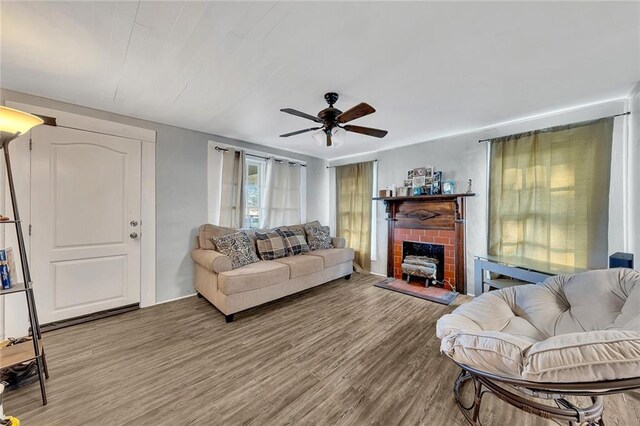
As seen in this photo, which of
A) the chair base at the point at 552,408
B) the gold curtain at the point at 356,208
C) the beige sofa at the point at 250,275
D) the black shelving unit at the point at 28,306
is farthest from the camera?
the gold curtain at the point at 356,208

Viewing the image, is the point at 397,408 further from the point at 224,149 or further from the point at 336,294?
the point at 224,149

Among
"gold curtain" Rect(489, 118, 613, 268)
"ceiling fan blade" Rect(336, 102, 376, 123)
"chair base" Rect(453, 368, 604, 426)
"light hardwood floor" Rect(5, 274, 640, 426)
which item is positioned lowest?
"light hardwood floor" Rect(5, 274, 640, 426)

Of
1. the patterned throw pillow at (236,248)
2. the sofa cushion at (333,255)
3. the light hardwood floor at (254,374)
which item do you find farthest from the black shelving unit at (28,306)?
the sofa cushion at (333,255)

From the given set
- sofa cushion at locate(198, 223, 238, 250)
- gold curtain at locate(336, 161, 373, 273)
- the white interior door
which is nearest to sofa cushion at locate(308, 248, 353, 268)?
gold curtain at locate(336, 161, 373, 273)

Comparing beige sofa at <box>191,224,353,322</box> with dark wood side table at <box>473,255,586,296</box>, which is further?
beige sofa at <box>191,224,353,322</box>

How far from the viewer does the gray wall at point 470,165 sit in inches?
95.0

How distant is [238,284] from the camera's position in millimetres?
2578

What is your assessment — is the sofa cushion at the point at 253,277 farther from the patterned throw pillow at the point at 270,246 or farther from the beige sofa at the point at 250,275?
the patterned throw pillow at the point at 270,246

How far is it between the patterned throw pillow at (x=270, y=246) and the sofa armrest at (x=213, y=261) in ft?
2.05

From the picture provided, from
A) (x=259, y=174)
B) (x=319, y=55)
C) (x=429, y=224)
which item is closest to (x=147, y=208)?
(x=259, y=174)

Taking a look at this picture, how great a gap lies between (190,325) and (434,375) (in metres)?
2.36

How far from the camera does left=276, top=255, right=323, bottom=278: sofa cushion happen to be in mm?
3152

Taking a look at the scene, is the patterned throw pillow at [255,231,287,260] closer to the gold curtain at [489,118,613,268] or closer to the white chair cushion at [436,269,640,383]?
the white chair cushion at [436,269,640,383]

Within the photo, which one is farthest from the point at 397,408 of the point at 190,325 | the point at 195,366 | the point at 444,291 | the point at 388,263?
the point at 388,263
